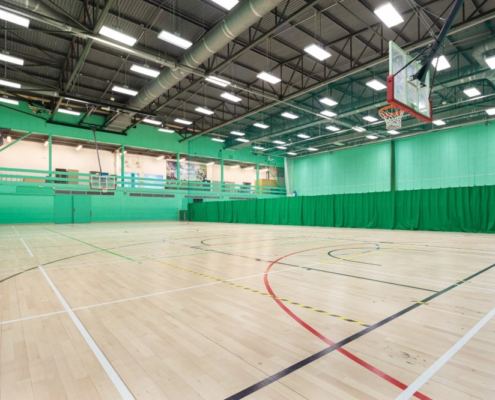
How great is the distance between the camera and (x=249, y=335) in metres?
2.50

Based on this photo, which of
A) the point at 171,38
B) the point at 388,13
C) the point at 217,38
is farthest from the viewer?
the point at 217,38

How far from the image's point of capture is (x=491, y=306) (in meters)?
3.17

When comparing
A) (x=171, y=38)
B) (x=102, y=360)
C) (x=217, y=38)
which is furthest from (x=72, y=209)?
(x=102, y=360)

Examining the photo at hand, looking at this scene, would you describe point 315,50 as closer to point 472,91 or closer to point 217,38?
point 217,38

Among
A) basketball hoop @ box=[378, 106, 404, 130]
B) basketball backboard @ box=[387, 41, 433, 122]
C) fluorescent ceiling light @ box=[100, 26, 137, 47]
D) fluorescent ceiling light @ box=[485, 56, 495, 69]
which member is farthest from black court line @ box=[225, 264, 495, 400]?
basketball hoop @ box=[378, 106, 404, 130]

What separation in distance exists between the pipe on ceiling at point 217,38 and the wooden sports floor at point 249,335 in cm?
810

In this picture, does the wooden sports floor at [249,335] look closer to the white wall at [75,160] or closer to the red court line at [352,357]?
the red court line at [352,357]

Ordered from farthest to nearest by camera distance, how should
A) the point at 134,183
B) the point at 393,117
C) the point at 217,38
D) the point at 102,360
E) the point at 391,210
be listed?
the point at 134,183 < the point at 391,210 < the point at 393,117 < the point at 217,38 < the point at 102,360

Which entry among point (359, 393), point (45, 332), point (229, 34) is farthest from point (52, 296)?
point (229, 34)

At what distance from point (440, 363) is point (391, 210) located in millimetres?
15602

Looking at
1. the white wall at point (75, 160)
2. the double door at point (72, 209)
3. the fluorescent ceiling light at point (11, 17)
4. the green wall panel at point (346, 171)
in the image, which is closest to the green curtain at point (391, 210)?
the green wall panel at point (346, 171)

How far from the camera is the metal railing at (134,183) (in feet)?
68.1

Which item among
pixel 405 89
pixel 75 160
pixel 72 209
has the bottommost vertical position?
pixel 72 209

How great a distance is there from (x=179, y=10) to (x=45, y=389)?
1266 cm
